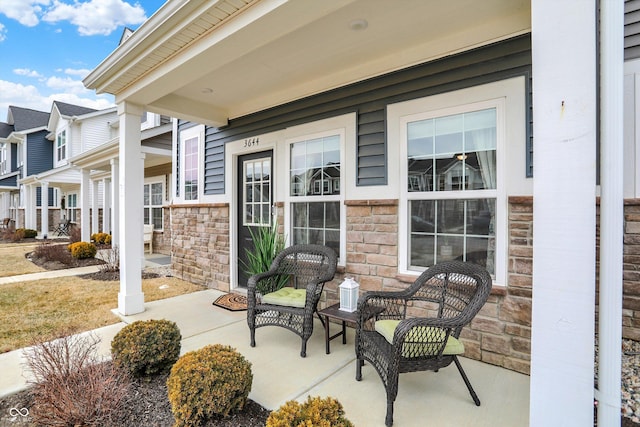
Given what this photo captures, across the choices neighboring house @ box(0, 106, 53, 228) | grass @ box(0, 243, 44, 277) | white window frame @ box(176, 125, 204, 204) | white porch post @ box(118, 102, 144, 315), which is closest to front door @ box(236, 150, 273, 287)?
white window frame @ box(176, 125, 204, 204)

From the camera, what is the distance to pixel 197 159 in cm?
564

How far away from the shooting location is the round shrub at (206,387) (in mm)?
1764

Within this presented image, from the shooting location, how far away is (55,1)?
1216 centimetres

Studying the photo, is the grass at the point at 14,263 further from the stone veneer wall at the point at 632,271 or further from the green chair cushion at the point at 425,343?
the stone veneer wall at the point at 632,271

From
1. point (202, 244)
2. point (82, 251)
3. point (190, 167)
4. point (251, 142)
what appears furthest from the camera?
point (82, 251)

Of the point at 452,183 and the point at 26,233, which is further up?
the point at 452,183

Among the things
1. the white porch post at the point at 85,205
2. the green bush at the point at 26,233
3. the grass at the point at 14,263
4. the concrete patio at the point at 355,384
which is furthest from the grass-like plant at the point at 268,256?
the green bush at the point at 26,233

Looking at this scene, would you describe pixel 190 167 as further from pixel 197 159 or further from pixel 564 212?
pixel 564 212

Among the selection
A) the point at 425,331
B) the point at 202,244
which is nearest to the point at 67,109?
the point at 202,244

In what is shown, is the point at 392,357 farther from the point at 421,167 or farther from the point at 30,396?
the point at 30,396

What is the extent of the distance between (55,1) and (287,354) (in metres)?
16.6

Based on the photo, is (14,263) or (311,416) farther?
(14,263)

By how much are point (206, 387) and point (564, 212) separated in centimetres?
197

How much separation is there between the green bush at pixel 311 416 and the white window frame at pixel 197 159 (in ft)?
15.4
